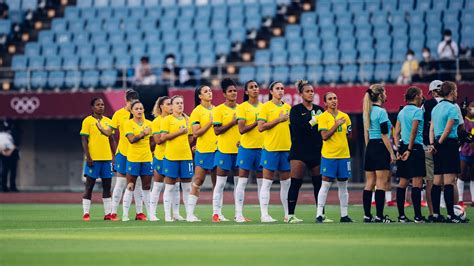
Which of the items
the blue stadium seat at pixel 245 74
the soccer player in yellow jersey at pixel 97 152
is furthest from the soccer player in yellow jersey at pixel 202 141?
the blue stadium seat at pixel 245 74

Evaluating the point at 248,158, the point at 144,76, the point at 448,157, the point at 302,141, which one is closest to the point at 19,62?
the point at 144,76

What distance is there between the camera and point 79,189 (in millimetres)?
38500

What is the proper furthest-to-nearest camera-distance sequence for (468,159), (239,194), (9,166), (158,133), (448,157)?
(9,166) → (468,159) → (158,133) → (239,194) → (448,157)

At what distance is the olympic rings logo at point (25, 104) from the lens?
122 feet

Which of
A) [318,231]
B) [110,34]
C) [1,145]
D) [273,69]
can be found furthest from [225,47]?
[318,231]

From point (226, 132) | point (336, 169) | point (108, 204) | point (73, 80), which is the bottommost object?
point (108, 204)

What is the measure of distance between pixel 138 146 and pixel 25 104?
57.9 ft

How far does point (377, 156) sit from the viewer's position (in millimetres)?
17781

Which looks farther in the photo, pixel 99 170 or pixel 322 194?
pixel 99 170

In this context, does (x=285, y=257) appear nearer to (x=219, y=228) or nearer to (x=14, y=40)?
(x=219, y=228)

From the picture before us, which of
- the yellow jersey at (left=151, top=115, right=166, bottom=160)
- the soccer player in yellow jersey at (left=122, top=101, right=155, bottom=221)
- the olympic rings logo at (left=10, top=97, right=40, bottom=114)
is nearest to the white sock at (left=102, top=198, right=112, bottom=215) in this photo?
the soccer player in yellow jersey at (left=122, top=101, right=155, bottom=221)

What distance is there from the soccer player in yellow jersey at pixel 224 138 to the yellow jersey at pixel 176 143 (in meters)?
0.59

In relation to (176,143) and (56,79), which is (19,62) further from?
(176,143)

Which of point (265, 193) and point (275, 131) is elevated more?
point (275, 131)
